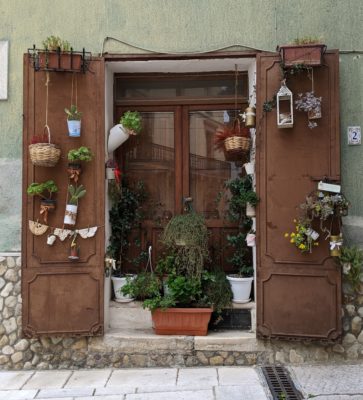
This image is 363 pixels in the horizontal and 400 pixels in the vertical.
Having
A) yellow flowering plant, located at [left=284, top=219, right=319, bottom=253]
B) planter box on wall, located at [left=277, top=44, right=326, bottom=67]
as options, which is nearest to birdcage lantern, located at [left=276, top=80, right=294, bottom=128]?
planter box on wall, located at [left=277, top=44, right=326, bottom=67]

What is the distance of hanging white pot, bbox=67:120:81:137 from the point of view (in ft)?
16.8

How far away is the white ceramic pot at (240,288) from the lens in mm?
5406

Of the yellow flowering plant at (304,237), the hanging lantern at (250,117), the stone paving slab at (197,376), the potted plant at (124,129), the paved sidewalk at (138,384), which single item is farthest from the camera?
the potted plant at (124,129)

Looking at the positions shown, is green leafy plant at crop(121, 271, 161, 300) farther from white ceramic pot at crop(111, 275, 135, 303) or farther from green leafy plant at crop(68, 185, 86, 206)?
green leafy plant at crop(68, 185, 86, 206)

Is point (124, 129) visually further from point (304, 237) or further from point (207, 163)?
point (304, 237)

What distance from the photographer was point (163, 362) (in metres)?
5.27

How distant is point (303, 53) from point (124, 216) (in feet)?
9.02

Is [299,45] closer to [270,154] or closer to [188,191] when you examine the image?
[270,154]

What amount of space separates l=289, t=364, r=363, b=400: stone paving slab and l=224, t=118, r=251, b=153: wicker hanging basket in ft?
8.13

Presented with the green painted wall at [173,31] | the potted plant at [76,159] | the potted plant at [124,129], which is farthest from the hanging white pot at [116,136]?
the green painted wall at [173,31]

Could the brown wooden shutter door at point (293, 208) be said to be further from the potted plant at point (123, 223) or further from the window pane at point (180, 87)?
the potted plant at point (123, 223)

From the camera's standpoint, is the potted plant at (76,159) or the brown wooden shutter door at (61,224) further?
the brown wooden shutter door at (61,224)

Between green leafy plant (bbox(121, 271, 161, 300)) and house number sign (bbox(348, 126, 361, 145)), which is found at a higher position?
house number sign (bbox(348, 126, 361, 145))

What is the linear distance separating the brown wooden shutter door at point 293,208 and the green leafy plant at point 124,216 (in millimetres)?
1533
